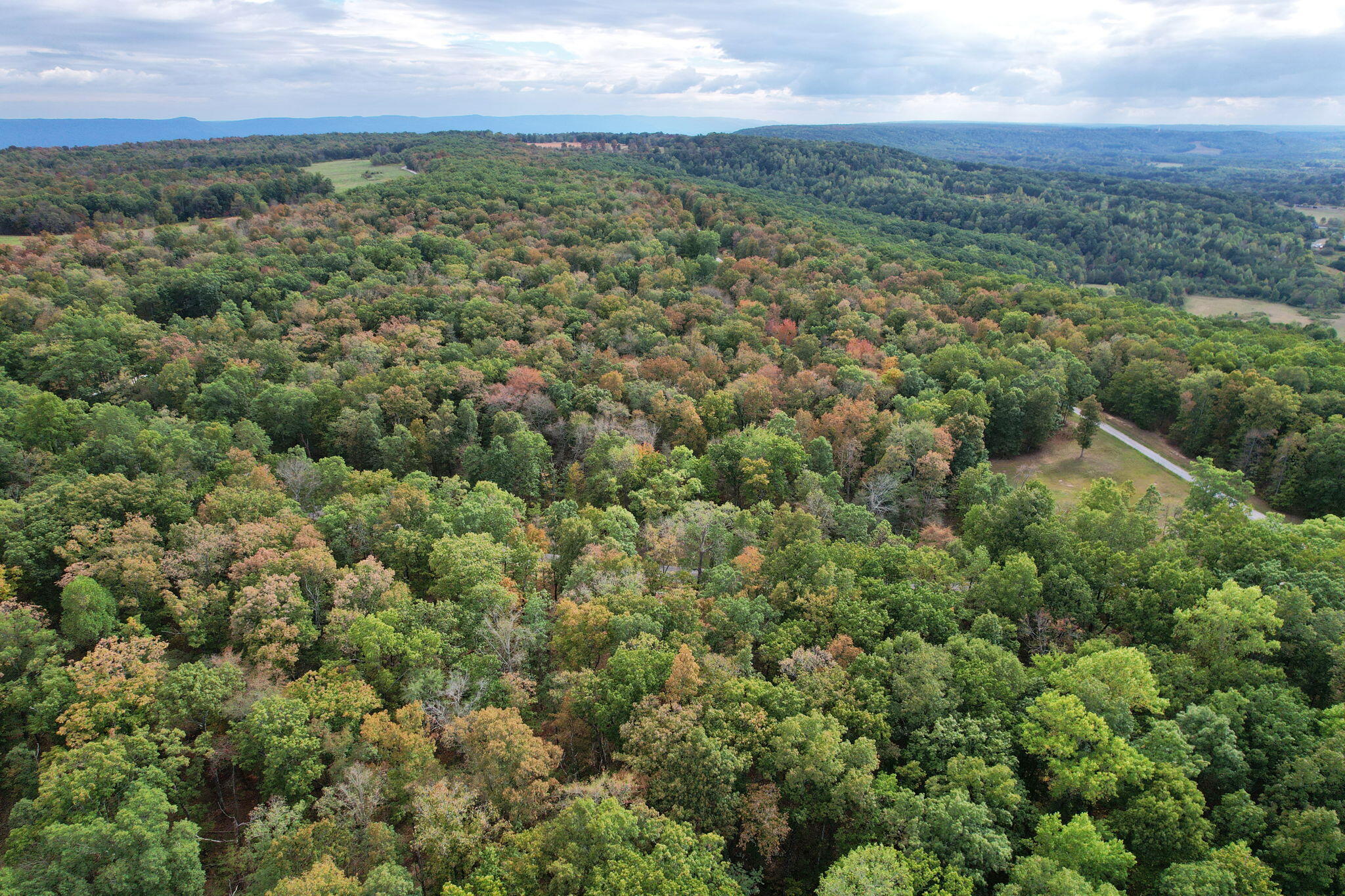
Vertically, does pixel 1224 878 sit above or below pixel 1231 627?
below

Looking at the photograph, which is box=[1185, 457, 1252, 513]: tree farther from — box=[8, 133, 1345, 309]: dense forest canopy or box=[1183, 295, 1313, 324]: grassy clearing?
box=[1183, 295, 1313, 324]: grassy clearing

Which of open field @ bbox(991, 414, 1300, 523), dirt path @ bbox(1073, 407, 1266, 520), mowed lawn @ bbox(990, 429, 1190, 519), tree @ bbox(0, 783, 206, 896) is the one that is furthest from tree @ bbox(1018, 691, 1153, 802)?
dirt path @ bbox(1073, 407, 1266, 520)

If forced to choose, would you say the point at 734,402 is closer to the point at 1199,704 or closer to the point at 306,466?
the point at 306,466

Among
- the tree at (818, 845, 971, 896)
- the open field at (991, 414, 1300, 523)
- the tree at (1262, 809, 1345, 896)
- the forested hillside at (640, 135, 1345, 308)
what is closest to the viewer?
the tree at (818, 845, 971, 896)

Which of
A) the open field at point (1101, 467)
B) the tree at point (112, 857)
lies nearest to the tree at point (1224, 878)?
the tree at point (112, 857)

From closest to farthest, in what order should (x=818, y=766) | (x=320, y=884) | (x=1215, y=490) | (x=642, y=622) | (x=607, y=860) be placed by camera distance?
1. (x=320, y=884)
2. (x=607, y=860)
3. (x=818, y=766)
4. (x=642, y=622)
5. (x=1215, y=490)

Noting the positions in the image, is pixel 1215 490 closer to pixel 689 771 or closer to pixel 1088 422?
pixel 1088 422

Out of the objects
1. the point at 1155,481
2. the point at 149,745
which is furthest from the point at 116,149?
the point at 1155,481

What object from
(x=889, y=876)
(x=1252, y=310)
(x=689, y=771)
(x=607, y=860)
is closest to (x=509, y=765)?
(x=607, y=860)
